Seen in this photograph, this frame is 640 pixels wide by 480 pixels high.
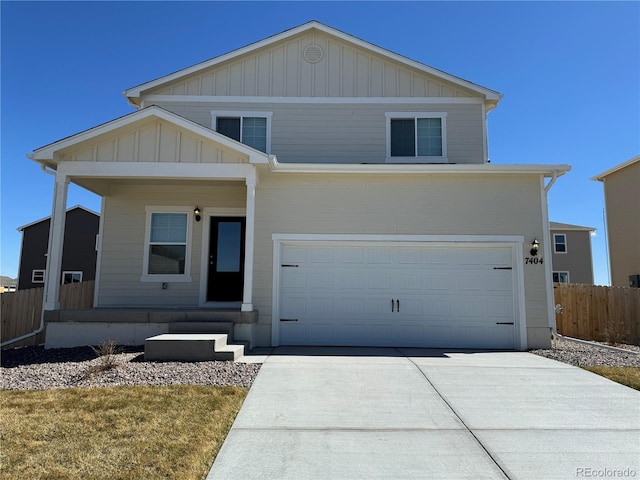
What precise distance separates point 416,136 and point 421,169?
257 centimetres

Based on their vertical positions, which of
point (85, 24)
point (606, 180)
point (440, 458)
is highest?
point (85, 24)

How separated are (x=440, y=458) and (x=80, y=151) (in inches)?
338

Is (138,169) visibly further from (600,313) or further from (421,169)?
(600,313)

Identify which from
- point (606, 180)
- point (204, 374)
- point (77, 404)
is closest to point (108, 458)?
point (77, 404)

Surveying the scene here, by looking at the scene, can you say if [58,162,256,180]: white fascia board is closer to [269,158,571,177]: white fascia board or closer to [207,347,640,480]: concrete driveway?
[269,158,571,177]: white fascia board

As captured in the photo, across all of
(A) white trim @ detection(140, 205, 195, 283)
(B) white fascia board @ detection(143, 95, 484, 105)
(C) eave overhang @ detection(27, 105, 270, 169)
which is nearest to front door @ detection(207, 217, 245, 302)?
(A) white trim @ detection(140, 205, 195, 283)

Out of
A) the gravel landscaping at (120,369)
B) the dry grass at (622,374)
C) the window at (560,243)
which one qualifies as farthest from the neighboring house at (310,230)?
the window at (560,243)

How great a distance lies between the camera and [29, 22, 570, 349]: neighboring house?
8.49m

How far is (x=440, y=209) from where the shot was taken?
30.2 feet

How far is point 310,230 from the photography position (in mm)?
9133

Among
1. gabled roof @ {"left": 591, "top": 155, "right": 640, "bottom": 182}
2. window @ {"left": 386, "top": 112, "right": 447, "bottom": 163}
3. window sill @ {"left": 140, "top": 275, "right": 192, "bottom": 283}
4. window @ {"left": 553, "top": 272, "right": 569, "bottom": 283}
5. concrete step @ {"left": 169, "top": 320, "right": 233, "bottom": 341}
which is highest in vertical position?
gabled roof @ {"left": 591, "top": 155, "right": 640, "bottom": 182}

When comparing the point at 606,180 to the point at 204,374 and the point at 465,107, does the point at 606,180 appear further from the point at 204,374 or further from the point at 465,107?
the point at 204,374

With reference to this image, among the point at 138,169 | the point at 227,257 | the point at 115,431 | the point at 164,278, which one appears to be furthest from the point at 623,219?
the point at 115,431

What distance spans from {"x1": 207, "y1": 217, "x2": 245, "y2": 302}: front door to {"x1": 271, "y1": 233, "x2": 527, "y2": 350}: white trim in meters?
1.68
